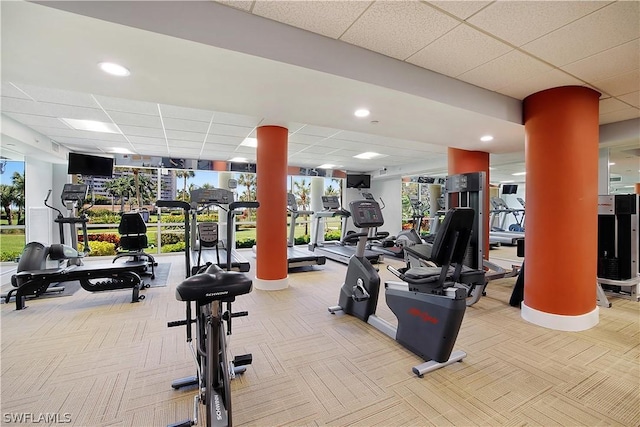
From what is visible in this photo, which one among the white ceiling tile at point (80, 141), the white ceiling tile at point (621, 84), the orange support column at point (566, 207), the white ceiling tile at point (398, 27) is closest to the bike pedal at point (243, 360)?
the white ceiling tile at point (398, 27)

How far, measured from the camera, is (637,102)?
3.58 metres

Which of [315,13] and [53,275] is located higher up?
[315,13]

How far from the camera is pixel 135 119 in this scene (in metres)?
4.59

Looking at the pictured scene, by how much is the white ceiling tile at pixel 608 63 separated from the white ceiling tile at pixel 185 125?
189 inches

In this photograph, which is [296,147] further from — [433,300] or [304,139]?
[433,300]

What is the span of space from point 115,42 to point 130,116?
287 centimetres

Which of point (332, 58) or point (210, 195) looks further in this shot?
point (210, 195)

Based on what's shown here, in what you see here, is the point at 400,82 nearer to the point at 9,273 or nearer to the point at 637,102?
the point at 637,102

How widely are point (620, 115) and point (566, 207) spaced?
85.3 inches

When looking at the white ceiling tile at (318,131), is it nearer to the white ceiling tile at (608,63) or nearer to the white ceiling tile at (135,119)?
the white ceiling tile at (135,119)

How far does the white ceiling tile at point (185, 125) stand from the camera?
4.70 m

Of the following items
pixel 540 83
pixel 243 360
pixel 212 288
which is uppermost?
pixel 540 83

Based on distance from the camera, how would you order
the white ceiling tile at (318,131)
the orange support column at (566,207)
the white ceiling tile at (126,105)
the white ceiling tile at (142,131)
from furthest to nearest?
the white ceiling tile at (318,131), the white ceiling tile at (142,131), the white ceiling tile at (126,105), the orange support column at (566,207)


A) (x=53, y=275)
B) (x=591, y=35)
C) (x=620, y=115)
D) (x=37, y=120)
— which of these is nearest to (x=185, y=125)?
(x=37, y=120)
